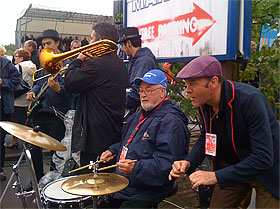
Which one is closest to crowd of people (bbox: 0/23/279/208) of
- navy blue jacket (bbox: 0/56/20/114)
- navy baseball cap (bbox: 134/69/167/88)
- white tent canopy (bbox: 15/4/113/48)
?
navy baseball cap (bbox: 134/69/167/88)

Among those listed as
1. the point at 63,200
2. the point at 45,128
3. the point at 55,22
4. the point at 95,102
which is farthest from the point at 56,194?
the point at 55,22

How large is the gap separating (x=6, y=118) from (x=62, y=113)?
132 cm

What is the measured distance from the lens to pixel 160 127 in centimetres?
242

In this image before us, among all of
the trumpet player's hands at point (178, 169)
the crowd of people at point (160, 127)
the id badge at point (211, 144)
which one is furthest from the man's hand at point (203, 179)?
the id badge at point (211, 144)

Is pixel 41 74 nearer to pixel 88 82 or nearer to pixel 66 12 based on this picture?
pixel 88 82

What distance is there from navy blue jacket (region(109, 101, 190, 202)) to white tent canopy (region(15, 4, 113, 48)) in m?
8.23

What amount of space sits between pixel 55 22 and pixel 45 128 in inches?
356

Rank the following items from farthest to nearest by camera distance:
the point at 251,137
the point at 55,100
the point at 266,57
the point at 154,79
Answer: the point at 55,100 < the point at 266,57 < the point at 154,79 < the point at 251,137

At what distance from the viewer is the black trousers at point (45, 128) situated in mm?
3928

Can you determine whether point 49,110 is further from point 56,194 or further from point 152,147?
point 152,147

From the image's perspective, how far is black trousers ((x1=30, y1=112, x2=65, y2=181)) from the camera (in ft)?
12.9

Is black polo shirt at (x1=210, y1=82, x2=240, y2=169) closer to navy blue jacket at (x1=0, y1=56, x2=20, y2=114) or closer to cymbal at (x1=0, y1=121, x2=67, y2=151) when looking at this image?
cymbal at (x1=0, y1=121, x2=67, y2=151)

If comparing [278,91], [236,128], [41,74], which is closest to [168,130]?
[236,128]

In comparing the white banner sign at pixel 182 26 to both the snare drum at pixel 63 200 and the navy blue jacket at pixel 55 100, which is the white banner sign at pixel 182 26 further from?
the snare drum at pixel 63 200
